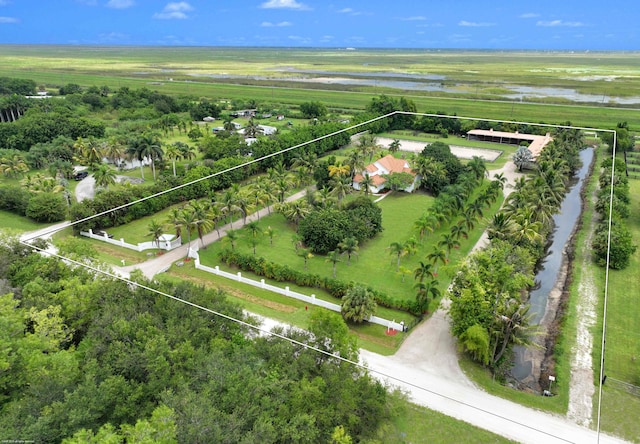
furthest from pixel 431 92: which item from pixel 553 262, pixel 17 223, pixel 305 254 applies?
pixel 17 223

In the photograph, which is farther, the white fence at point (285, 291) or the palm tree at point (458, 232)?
the palm tree at point (458, 232)

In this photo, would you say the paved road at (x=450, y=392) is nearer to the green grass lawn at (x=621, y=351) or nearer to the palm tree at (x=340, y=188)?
the green grass lawn at (x=621, y=351)

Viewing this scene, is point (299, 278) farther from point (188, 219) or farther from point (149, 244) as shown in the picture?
point (149, 244)

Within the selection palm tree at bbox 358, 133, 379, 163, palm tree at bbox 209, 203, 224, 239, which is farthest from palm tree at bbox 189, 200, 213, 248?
palm tree at bbox 358, 133, 379, 163

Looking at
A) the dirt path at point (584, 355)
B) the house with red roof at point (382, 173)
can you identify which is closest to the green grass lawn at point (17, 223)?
the house with red roof at point (382, 173)

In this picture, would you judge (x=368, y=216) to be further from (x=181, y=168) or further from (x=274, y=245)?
(x=181, y=168)

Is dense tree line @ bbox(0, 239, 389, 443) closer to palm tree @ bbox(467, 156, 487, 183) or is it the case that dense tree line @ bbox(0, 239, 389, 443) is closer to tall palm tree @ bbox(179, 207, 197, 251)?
tall palm tree @ bbox(179, 207, 197, 251)
